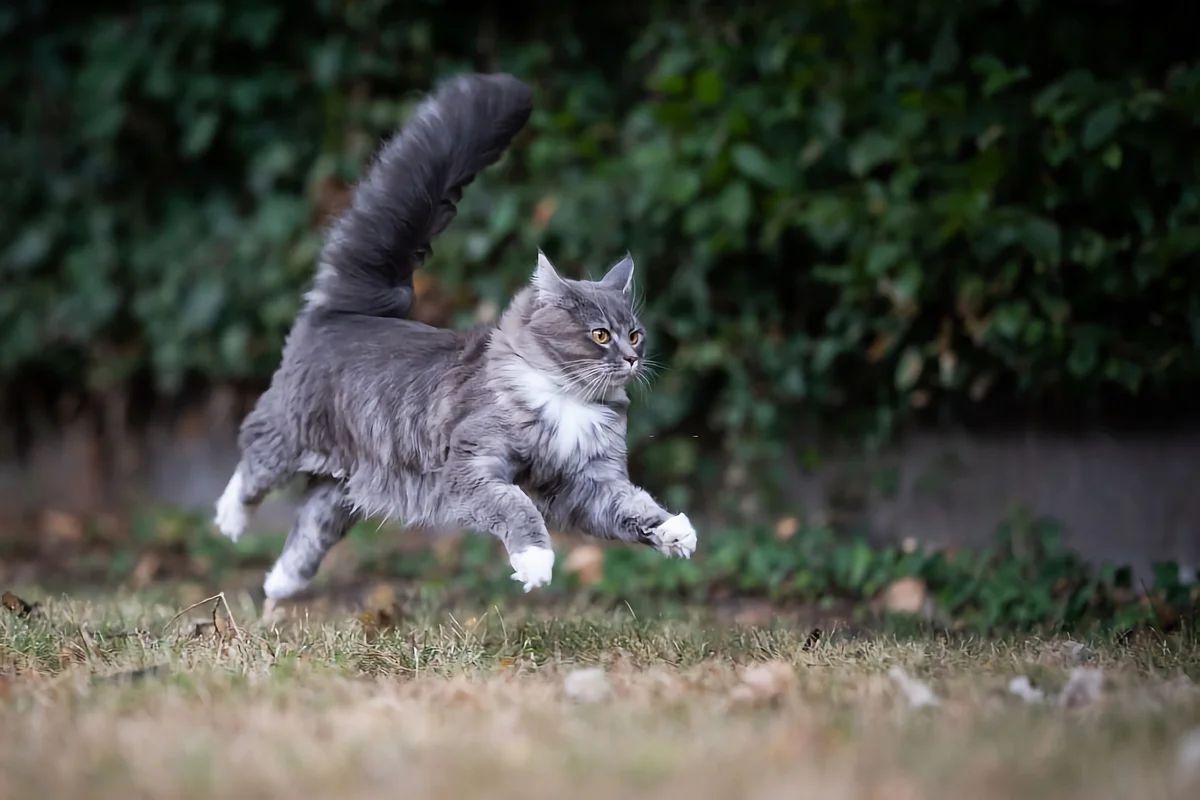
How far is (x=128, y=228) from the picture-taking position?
603cm

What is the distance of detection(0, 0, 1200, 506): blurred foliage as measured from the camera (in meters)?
4.21

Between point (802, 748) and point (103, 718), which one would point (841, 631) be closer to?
point (802, 748)

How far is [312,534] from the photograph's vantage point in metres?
3.46

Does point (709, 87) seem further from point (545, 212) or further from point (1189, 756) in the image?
point (1189, 756)

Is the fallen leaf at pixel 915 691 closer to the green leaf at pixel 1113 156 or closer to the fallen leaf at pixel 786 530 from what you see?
the green leaf at pixel 1113 156

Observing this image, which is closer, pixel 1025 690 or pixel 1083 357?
pixel 1025 690

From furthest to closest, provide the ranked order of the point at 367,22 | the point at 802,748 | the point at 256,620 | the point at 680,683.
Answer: the point at 367,22
the point at 256,620
the point at 680,683
the point at 802,748

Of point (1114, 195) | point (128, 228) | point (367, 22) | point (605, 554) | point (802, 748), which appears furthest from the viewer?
point (128, 228)

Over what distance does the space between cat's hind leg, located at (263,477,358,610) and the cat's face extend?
87cm

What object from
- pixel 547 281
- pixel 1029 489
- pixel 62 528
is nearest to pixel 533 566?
pixel 547 281

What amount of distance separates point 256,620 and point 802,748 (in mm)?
1870

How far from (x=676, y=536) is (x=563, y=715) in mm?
765

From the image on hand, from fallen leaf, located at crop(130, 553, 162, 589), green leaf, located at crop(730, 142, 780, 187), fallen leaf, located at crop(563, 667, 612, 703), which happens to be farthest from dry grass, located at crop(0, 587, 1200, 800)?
green leaf, located at crop(730, 142, 780, 187)

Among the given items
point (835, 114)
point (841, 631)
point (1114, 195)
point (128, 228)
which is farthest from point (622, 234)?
point (128, 228)
